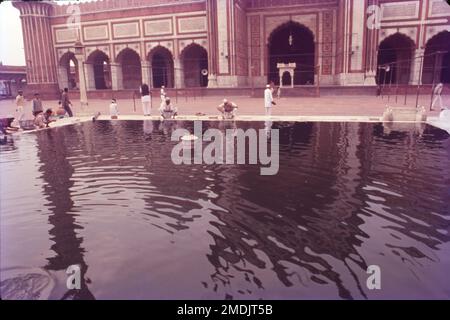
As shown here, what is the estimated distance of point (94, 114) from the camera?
15.0m

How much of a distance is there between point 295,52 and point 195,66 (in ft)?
25.8

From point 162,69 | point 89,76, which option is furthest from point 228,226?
point 89,76

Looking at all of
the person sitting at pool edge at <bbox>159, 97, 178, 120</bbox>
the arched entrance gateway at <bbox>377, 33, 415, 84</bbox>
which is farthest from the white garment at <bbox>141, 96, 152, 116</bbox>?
the arched entrance gateway at <bbox>377, 33, 415, 84</bbox>

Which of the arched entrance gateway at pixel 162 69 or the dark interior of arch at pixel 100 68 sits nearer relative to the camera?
the arched entrance gateway at pixel 162 69

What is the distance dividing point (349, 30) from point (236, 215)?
70.8 feet

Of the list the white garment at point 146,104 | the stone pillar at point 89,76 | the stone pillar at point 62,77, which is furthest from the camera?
the stone pillar at point 62,77

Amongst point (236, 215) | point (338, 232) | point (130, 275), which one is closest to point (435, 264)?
point (338, 232)

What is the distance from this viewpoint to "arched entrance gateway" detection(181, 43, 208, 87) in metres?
28.6

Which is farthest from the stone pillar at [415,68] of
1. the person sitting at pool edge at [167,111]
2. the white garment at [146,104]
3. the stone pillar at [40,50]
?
the stone pillar at [40,50]

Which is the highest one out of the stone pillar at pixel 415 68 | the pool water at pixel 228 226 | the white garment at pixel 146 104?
the stone pillar at pixel 415 68

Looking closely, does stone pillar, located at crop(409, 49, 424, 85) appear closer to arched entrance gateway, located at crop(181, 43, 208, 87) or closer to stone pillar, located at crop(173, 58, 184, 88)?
arched entrance gateway, located at crop(181, 43, 208, 87)

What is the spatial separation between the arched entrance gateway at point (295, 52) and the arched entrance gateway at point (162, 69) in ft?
26.5

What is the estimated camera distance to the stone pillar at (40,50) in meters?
28.3

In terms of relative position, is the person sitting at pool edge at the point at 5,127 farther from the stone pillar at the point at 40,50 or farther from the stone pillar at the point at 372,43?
the stone pillar at the point at 40,50
